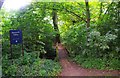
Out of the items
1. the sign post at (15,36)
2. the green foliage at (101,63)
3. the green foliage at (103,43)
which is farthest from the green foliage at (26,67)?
the green foliage at (103,43)

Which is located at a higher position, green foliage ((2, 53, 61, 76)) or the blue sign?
the blue sign

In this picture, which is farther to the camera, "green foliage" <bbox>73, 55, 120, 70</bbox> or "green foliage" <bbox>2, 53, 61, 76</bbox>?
"green foliage" <bbox>73, 55, 120, 70</bbox>

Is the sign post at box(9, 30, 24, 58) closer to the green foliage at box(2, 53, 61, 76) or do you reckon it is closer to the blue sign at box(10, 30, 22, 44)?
the blue sign at box(10, 30, 22, 44)

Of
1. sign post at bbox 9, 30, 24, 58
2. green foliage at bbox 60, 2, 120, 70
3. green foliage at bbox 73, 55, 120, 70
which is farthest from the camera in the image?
green foliage at bbox 60, 2, 120, 70

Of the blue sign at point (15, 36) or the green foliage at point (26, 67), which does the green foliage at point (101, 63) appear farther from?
the blue sign at point (15, 36)

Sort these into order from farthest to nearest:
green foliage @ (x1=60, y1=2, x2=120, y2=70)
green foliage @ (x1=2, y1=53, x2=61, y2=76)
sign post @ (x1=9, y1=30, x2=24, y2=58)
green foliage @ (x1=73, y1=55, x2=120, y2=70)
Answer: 1. green foliage @ (x1=60, y1=2, x2=120, y2=70)
2. green foliage @ (x1=73, y1=55, x2=120, y2=70)
3. sign post @ (x1=9, y1=30, x2=24, y2=58)
4. green foliage @ (x1=2, y1=53, x2=61, y2=76)

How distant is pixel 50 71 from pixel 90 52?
2993mm

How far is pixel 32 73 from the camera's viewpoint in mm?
8031

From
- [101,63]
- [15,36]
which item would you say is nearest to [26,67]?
[15,36]

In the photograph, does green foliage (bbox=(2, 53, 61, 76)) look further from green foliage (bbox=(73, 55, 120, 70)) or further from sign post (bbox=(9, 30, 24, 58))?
green foliage (bbox=(73, 55, 120, 70))

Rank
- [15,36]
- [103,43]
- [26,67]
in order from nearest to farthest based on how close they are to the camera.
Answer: [26,67] → [15,36] → [103,43]

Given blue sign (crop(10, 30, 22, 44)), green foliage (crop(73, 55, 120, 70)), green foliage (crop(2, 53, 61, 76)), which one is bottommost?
green foliage (crop(73, 55, 120, 70))

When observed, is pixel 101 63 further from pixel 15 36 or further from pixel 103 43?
pixel 15 36

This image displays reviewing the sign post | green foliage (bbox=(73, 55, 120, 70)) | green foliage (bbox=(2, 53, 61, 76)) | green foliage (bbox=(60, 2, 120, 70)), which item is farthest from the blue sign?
green foliage (bbox=(73, 55, 120, 70))
